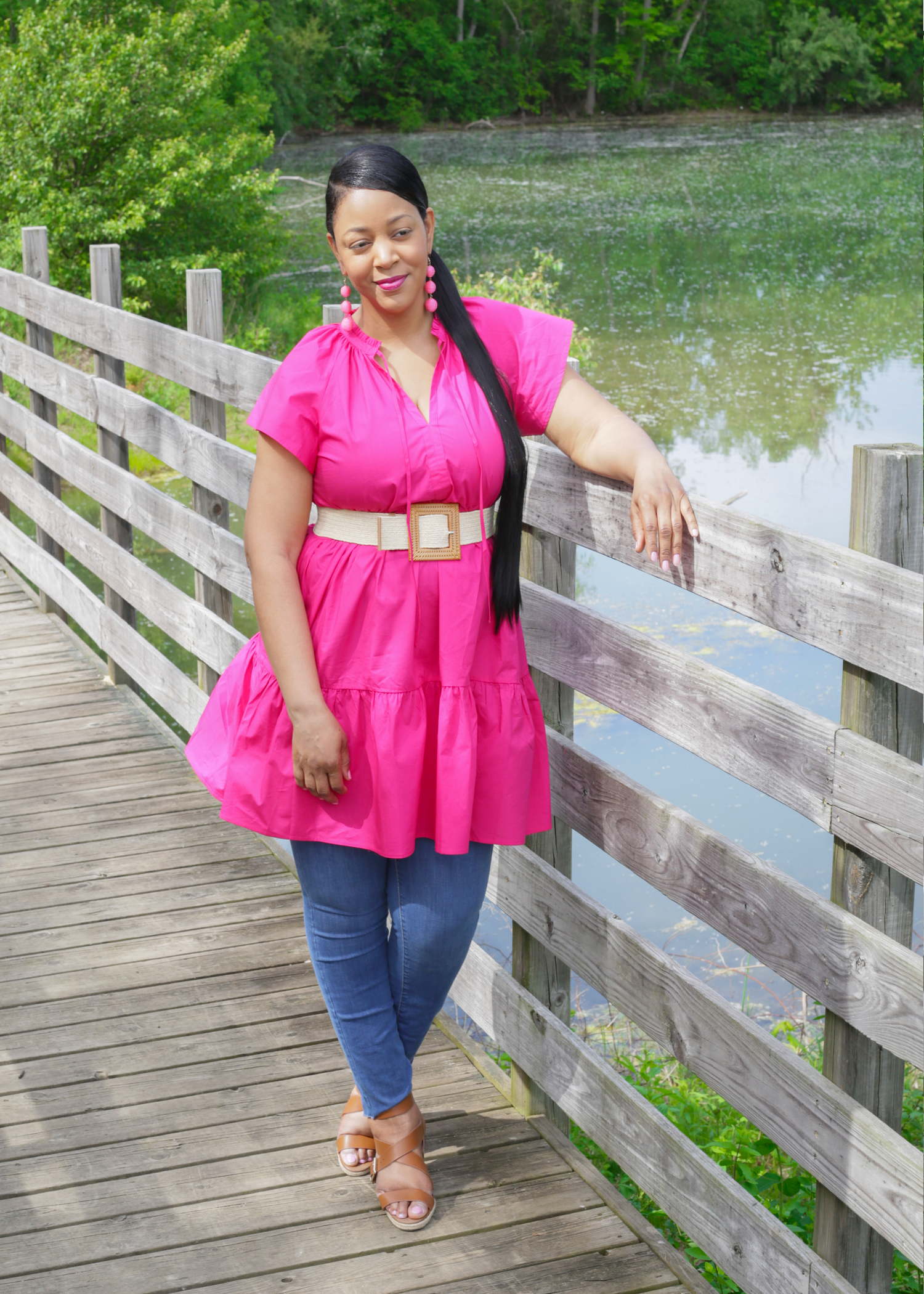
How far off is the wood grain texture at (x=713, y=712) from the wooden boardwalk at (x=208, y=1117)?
0.86m

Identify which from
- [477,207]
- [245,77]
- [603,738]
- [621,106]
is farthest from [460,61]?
[603,738]

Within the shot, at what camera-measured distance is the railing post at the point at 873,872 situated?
1696mm

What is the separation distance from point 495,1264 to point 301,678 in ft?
3.22

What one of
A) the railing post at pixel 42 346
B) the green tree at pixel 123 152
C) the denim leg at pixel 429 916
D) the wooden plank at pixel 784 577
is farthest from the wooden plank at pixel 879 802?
the green tree at pixel 123 152

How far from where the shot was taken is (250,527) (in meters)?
2.08

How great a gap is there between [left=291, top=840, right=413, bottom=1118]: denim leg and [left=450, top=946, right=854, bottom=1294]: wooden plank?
300 mm

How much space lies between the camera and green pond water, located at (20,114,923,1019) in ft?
22.6

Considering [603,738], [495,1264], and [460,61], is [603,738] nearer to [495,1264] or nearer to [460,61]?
[495,1264]

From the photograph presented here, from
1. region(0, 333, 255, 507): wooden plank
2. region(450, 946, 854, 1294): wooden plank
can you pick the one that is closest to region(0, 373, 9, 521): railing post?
region(0, 333, 255, 507): wooden plank

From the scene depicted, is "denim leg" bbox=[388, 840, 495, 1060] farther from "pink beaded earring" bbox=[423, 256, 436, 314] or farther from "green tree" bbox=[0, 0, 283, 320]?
"green tree" bbox=[0, 0, 283, 320]

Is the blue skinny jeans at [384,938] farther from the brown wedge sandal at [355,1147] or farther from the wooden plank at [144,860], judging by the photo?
the wooden plank at [144,860]

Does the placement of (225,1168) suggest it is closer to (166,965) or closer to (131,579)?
(166,965)

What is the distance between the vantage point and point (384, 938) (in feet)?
7.72

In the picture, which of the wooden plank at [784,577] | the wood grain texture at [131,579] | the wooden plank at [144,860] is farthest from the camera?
the wood grain texture at [131,579]
